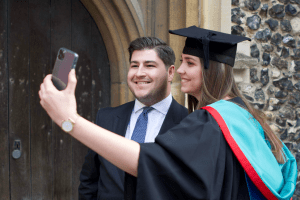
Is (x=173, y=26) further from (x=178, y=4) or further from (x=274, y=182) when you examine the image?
(x=274, y=182)

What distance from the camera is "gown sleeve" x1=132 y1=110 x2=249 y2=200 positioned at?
2.96 feet

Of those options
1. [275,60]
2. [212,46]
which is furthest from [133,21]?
[275,60]

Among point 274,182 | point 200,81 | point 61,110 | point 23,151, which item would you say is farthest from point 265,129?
point 23,151

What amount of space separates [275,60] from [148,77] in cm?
188

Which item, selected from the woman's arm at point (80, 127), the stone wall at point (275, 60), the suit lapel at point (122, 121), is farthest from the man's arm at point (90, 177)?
the stone wall at point (275, 60)

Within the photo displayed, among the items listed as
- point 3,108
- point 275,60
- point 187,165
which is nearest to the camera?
point 187,165

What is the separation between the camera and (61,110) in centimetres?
80

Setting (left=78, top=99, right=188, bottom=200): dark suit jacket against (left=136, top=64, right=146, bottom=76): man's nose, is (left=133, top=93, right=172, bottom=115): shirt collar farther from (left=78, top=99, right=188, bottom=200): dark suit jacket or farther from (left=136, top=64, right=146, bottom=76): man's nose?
(left=136, top=64, right=146, bottom=76): man's nose

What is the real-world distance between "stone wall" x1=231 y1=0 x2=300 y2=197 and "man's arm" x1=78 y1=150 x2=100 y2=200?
168 cm

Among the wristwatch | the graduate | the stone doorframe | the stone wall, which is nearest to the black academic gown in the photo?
the graduate

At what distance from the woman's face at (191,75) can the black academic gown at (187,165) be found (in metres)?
0.29

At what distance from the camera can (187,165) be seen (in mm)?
906

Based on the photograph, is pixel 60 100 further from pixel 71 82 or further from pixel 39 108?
pixel 39 108

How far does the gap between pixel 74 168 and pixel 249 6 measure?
2.31m
